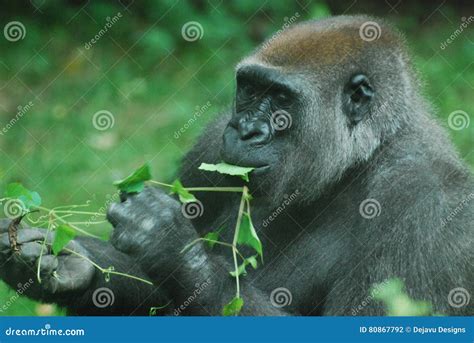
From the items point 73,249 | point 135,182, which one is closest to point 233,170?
point 135,182

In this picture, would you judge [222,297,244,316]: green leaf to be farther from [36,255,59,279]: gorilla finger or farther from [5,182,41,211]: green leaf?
[5,182,41,211]: green leaf

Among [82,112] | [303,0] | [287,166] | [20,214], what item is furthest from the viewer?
[303,0]

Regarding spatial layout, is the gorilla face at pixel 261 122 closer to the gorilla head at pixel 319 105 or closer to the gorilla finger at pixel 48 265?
the gorilla head at pixel 319 105

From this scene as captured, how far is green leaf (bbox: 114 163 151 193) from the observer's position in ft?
18.0

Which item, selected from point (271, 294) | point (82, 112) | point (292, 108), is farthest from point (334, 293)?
point (82, 112)

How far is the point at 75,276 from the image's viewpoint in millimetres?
5566

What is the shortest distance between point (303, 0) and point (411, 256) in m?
6.18

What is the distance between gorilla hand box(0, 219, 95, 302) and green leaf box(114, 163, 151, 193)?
51 centimetres

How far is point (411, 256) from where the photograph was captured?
5.46 meters

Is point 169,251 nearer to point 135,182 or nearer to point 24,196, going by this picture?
point 135,182

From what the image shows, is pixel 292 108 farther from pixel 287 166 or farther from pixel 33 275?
pixel 33 275

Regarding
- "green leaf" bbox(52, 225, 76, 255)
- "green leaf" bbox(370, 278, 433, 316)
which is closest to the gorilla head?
"green leaf" bbox(370, 278, 433, 316)

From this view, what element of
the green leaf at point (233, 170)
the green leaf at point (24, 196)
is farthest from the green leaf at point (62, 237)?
the green leaf at point (233, 170)

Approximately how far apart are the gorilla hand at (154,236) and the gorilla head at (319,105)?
0.54m
